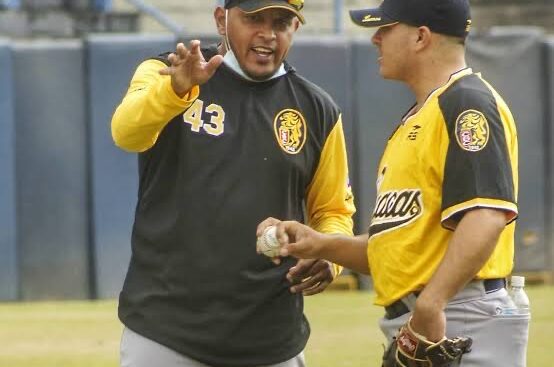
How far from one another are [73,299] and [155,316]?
7610 millimetres

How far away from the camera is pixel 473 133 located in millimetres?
3939

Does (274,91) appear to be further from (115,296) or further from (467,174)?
(115,296)

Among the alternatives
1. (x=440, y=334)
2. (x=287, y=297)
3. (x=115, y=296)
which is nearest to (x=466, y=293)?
(x=440, y=334)

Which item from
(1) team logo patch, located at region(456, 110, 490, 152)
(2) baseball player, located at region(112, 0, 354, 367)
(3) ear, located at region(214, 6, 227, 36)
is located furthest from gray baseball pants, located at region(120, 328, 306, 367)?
(1) team logo patch, located at region(456, 110, 490, 152)

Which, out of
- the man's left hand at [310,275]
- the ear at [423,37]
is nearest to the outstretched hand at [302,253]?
the man's left hand at [310,275]

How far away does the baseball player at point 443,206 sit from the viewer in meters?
3.93

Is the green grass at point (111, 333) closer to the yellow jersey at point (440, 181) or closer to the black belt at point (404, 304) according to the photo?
the black belt at point (404, 304)

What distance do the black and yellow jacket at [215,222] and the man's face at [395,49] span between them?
63 cm

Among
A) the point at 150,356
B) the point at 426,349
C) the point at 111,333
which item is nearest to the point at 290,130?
the point at 150,356

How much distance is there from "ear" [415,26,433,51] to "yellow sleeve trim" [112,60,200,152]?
0.74 metres

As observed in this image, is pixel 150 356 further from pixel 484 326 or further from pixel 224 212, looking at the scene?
pixel 484 326

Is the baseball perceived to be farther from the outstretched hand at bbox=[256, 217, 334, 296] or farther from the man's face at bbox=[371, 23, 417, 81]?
the man's face at bbox=[371, 23, 417, 81]

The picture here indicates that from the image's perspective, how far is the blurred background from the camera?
39.7 feet

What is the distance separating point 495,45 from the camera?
12.7m
